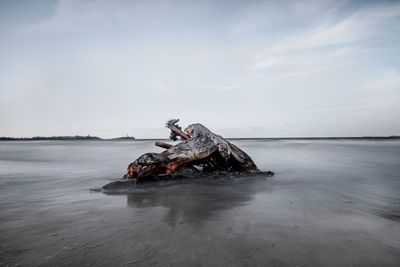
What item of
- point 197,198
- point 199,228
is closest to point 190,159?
point 197,198

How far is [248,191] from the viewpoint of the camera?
5.05 metres

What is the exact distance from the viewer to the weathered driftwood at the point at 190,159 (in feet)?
19.4

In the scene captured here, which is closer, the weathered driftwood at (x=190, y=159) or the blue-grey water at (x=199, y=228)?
the blue-grey water at (x=199, y=228)

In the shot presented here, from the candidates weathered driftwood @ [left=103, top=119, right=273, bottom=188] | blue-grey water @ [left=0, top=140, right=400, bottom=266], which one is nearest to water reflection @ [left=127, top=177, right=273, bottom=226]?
blue-grey water @ [left=0, top=140, right=400, bottom=266]

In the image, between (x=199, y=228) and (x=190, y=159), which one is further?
(x=190, y=159)

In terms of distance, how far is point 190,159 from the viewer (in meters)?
6.50

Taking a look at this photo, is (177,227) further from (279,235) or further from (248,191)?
(248,191)

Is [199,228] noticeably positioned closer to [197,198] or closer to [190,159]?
[197,198]

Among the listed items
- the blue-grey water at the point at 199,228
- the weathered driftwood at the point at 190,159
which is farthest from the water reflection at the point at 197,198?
the weathered driftwood at the point at 190,159

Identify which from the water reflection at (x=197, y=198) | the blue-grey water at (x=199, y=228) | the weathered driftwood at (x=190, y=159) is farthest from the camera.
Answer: the weathered driftwood at (x=190, y=159)

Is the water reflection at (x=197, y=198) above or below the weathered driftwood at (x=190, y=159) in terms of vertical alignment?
below

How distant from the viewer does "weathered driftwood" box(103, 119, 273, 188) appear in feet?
19.4

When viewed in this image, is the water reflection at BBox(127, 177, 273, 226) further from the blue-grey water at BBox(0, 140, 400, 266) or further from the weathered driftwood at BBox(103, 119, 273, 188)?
the weathered driftwood at BBox(103, 119, 273, 188)

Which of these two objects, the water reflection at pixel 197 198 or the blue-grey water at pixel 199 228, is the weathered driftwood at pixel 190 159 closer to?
the water reflection at pixel 197 198
